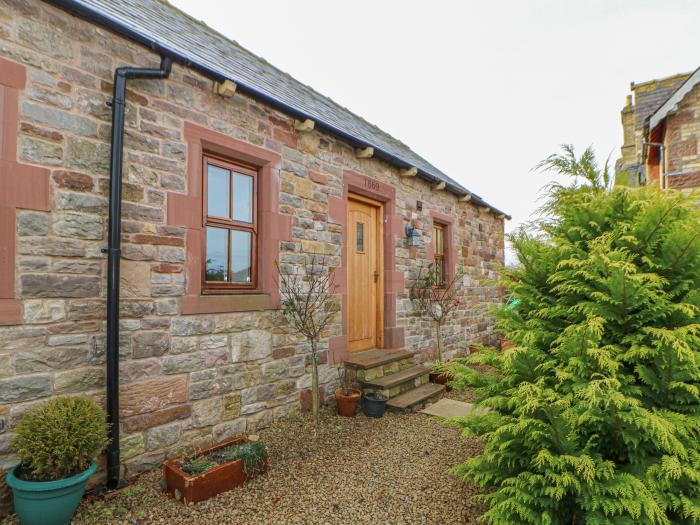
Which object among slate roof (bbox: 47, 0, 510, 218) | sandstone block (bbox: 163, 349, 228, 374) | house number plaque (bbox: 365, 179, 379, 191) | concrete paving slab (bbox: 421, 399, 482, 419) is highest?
slate roof (bbox: 47, 0, 510, 218)

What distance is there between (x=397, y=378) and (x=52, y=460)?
4004 mm

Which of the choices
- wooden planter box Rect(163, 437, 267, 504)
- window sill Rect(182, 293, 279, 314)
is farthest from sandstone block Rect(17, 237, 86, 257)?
wooden planter box Rect(163, 437, 267, 504)

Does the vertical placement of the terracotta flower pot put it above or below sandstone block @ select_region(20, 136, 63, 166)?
below

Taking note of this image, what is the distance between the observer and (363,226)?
6.13m

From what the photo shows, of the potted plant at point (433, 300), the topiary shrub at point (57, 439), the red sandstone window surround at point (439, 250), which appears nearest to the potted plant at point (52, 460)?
the topiary shrub at point (57, 439)

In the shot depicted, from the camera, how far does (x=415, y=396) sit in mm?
5258

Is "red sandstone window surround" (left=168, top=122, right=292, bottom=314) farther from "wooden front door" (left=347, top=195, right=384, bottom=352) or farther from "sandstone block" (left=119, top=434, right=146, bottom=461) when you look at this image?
"wooden front door" (left=347, top=195, right=384, bottom=352)

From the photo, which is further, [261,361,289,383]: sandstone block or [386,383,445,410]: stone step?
[386,383,445,410]: stone step

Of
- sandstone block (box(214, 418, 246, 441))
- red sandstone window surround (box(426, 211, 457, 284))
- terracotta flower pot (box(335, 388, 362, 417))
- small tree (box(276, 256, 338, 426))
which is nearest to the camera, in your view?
sandstone block (box(214, 418, 246, 441))

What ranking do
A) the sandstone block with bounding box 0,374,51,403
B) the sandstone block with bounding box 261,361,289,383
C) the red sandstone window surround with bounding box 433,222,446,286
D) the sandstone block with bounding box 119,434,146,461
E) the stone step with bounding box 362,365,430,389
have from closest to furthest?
the sandstone block with bounding box 0,374,51,403 → the sandstone block with bounding box 119,434,146,461 → the sandstone block with bounding box 261,361,289,383 → the stone step with bounding box 362,365,430,389 → the red sandstone window surround with bounding box 433,222,446,286

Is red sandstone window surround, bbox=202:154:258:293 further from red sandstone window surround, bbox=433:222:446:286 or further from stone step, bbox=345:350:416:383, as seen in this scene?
red sandstone window surround, bbox=433:222:446:286

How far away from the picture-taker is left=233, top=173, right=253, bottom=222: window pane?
4.16 meters

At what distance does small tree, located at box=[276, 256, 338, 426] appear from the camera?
168 inches

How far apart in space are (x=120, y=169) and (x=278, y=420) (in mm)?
3053
